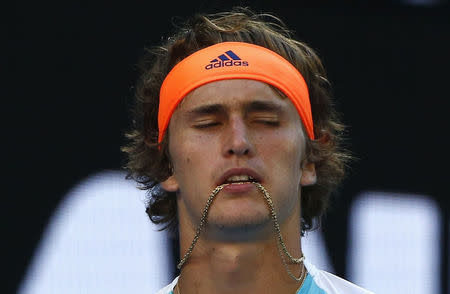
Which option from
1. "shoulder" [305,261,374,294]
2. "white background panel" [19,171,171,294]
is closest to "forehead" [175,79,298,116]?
"shoulder" [305,261,374,294]

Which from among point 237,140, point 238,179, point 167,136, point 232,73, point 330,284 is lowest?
point 330,284

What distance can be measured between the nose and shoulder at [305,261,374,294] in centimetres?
62

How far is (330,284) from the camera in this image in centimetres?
320

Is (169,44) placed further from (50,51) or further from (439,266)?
(439,266)

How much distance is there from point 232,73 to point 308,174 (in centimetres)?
50

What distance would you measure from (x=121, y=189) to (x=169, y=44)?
132cm

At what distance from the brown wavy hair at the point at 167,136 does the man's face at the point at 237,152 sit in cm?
22

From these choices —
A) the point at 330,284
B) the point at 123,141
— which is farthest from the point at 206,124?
the point at 123,141

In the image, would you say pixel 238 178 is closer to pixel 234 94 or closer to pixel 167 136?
pixel 234 94

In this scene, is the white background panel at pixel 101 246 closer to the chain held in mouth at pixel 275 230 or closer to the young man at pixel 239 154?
the young man at pixel 239 154

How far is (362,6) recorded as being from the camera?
189 inches

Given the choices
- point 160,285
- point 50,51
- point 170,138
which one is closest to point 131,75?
point 50,51

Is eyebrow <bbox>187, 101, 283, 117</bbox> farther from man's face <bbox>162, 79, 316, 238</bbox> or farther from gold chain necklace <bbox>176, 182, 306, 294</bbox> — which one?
gold chain necklace <bbox>176, 182, 306, 294</bbox>

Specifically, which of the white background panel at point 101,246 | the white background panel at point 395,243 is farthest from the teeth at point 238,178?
the white background panel at point 395,243
